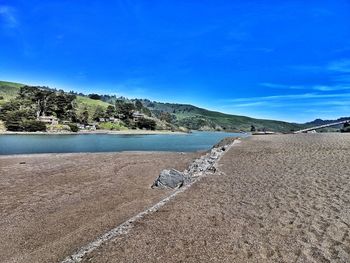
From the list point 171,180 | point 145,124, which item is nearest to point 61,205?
point 171,180

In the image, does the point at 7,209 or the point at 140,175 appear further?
the point at 140,175

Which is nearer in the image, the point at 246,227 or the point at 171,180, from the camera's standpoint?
the point at 246,227

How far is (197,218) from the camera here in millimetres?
9188

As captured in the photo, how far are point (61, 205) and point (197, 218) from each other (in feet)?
20.8

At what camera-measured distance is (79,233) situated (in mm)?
9414

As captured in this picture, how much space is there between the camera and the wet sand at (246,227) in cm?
679

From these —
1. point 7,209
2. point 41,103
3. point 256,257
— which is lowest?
point 7,209

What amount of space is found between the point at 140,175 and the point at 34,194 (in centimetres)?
715

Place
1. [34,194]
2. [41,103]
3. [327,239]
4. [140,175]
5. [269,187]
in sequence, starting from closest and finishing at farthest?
[327,239], [269,187], [34,194], [140,175], [41,103]

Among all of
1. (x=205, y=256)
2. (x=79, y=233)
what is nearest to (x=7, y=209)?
(x=79, y=233)

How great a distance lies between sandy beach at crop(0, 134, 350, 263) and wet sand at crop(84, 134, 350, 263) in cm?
2

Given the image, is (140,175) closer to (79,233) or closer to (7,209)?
(7,209)

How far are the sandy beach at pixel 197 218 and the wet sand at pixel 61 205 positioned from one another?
0.03 meters

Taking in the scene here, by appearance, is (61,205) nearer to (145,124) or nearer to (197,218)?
(197,218)
